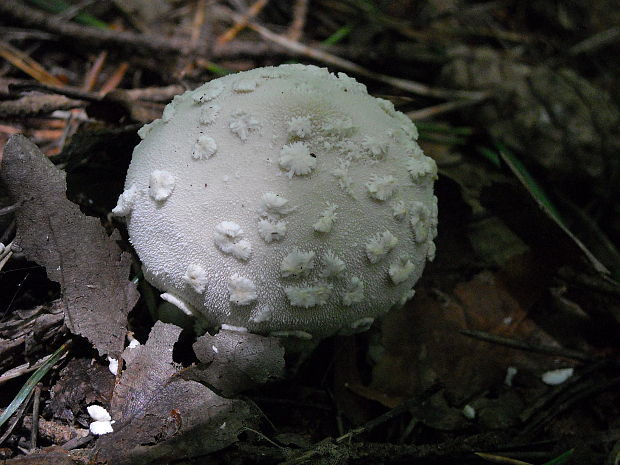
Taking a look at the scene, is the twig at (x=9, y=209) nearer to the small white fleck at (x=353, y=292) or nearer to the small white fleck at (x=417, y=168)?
the small white fleck at (x=353, y=292)

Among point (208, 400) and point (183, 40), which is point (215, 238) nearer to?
point (208, 400)

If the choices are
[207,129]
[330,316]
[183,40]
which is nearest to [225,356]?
[330,316]

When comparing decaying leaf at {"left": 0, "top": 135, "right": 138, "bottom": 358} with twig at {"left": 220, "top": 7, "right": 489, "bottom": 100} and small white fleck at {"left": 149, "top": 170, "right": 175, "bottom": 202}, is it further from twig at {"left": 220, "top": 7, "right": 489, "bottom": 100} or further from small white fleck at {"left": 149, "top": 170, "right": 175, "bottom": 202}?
twig at {"left": 220, "top": 7, "right": 489, "bottom": 100}

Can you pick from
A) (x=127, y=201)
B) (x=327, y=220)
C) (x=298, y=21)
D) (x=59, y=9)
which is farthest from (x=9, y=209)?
(x=298, y=21)

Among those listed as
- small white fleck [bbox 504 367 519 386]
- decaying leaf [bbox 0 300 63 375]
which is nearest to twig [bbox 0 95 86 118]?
decaying leaf [bbox 0 300 63 375]

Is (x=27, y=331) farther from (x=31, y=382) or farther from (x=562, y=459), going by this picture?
(x=562, y=459)
